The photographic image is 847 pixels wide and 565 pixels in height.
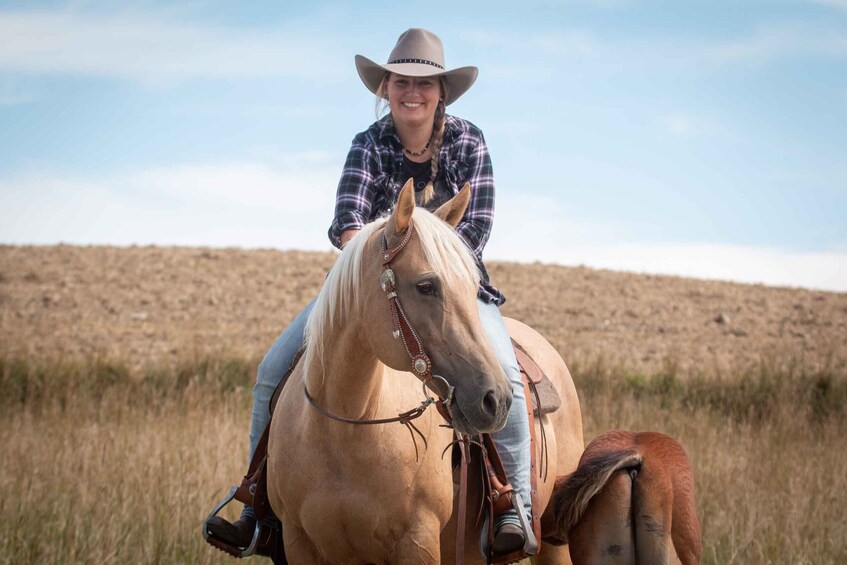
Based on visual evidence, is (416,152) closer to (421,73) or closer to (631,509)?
(421,73)

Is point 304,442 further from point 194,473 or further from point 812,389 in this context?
point 812,389

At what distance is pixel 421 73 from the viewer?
13.8 ft

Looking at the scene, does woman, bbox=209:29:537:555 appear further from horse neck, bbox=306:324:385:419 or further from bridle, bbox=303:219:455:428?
bridle, bbox=303:219:455:428

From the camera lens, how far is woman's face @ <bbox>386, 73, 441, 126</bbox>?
4266 mm

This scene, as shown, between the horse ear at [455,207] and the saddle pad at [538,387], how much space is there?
131 centimetres

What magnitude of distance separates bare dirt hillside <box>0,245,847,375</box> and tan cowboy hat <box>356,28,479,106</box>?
29.7ft

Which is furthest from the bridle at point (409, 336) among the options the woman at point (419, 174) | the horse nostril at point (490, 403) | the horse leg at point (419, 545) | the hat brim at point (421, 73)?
the hat brim at point (421, 73)

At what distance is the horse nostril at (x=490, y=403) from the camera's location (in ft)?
9.27

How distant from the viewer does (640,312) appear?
21.7 metres

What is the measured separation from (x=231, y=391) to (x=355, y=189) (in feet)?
26.4

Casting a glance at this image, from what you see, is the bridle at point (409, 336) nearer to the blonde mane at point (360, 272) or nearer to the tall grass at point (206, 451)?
the blonde mane at point (360, 272)

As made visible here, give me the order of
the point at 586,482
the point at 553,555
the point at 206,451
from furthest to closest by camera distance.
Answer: the point at 206,451, the point at 553,555, the point at 586,482

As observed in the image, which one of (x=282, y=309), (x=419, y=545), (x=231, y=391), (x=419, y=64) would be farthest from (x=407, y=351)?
(x=282, y=309)

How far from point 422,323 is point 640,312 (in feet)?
64.5
